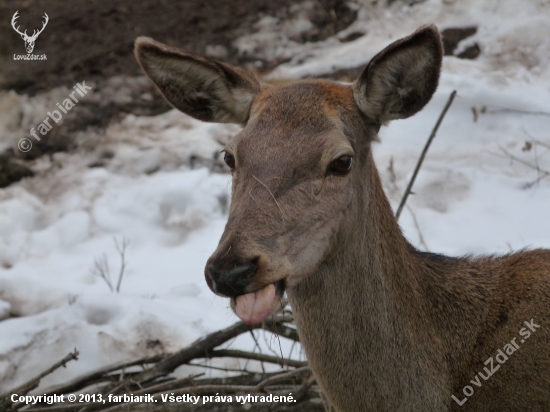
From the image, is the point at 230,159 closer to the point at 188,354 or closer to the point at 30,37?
the point at 188,354

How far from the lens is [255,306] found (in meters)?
2.89

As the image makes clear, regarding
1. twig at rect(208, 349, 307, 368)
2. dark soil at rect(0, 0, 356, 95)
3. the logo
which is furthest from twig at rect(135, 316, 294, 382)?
the logo

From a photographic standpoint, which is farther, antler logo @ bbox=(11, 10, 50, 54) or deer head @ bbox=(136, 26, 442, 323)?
antler logo @ bbox=(11, 10, 50, 54)

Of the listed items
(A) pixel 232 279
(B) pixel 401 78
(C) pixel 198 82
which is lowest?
(A) pixel 232 279

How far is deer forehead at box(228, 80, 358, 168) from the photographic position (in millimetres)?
3260

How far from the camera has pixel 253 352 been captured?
5070 millimetres

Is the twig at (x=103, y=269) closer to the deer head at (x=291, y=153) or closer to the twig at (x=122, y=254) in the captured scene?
the twig at (x=122, y=254)

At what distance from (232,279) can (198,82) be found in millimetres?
1437

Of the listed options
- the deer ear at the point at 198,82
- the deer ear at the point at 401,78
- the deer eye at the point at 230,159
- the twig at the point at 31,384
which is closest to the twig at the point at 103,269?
the twig at the point at 31,384

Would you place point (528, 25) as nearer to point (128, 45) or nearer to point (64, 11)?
point (128, 45)

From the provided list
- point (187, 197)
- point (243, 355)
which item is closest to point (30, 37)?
point (187, 197)

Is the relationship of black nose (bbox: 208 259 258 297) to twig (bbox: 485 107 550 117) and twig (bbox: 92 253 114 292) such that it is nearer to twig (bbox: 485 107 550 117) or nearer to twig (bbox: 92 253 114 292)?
twig (bbox: 92 253 114 292)

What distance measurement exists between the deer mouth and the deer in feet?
0.51

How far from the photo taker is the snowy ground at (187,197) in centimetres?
581
